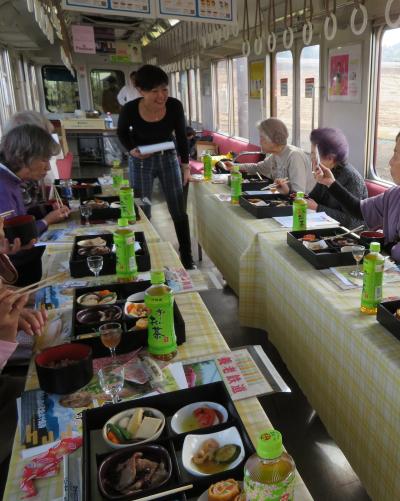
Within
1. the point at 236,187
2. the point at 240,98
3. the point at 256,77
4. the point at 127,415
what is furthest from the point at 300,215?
the point at 240,98

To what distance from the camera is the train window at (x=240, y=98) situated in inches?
295

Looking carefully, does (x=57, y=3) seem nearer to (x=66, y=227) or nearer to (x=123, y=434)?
(x=66, y=227)

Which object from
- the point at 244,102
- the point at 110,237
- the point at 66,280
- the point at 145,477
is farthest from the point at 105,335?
the point at 244,102

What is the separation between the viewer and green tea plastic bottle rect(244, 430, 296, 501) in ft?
2.37

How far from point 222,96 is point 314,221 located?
678cm

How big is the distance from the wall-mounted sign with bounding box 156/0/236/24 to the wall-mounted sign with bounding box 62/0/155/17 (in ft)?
0.36

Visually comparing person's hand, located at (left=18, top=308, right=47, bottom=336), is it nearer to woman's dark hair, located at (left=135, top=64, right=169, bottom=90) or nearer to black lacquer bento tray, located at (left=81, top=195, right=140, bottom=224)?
black lacquer bento tray, located at (left=81, top=195, right=140, bottom=224)

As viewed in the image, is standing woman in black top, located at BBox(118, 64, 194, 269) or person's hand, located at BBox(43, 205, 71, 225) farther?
standing woman in black top, located at BBox(118, 64, 194, 269)

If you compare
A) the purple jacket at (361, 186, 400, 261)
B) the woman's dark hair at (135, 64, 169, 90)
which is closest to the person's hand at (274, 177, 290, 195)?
the purple jacket at (361, 186, 400, 261)

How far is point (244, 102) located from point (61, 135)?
11.7ft

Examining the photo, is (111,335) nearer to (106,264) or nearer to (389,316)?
(106,264)

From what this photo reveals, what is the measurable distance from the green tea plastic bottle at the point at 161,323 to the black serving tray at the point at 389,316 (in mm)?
701

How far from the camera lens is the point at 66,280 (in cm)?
196

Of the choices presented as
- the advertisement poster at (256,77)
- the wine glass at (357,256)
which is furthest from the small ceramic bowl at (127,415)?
the advertisement poster at (256,77)
